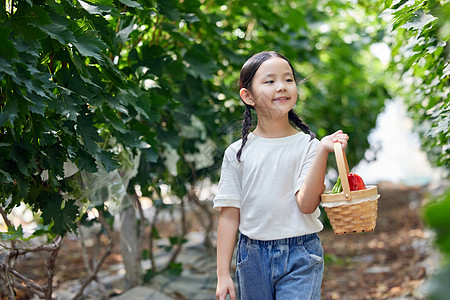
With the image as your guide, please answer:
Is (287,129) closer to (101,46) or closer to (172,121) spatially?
(101,46)

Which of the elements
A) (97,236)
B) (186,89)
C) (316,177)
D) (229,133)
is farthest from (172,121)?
(316,177)

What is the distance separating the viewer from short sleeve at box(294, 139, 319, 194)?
1923mm

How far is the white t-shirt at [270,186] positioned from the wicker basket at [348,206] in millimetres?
182

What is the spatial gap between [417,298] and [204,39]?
2.49 m

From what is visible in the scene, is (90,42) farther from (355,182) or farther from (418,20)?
(418,20)

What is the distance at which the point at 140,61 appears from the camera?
2.81 m

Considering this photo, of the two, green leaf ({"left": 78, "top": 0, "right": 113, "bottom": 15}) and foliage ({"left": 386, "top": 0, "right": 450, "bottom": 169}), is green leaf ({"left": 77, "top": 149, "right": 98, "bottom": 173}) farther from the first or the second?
foliage ({"left": 386, "top": 0, "right": 450, "bottom": 169})

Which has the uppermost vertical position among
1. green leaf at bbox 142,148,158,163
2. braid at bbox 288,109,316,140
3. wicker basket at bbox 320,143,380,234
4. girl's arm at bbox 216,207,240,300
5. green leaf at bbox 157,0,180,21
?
green leaf at bbox 157,0,180,21

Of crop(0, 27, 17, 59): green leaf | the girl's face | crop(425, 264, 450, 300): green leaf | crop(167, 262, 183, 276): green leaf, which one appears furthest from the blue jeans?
crop(167, 262, 183, 276): green leaf

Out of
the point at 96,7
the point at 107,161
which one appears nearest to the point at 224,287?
the point at 107,161

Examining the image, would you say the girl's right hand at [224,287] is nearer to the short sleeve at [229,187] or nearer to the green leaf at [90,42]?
the short sleeve at [229,187]

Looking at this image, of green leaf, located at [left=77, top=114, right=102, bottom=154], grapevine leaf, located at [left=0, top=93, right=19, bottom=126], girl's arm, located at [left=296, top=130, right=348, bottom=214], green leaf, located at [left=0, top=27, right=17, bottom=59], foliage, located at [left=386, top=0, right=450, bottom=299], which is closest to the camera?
foliage, located at [left=386, top=0, right=450, bottom=299]

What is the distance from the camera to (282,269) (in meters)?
1.94

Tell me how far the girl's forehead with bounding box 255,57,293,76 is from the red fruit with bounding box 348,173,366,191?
1.54 feet
